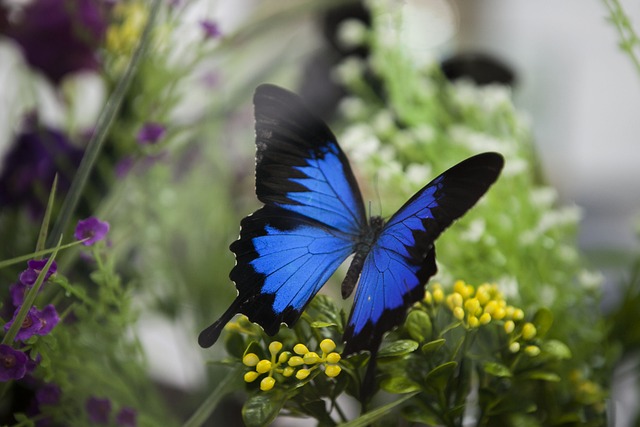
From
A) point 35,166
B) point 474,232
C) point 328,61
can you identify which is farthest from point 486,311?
point 328,61

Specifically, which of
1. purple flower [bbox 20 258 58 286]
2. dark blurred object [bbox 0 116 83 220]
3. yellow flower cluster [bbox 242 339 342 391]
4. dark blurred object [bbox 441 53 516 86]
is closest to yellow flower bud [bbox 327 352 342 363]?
yellow flower cluster [bbox 242 339 342 391]

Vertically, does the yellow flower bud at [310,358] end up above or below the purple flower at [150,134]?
below

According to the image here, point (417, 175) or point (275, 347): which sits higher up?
point (417, 175)

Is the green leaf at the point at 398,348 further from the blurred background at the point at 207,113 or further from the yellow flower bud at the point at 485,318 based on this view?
the blurred background at the point at 207,113

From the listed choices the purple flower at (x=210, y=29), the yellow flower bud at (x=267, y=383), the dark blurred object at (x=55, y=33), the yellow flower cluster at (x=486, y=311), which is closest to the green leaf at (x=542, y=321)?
the yellow flower cluster at (x=486, y=311)

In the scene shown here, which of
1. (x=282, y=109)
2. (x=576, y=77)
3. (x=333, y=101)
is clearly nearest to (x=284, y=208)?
(x=282, y=109)

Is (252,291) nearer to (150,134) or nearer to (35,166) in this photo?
(150,134)
